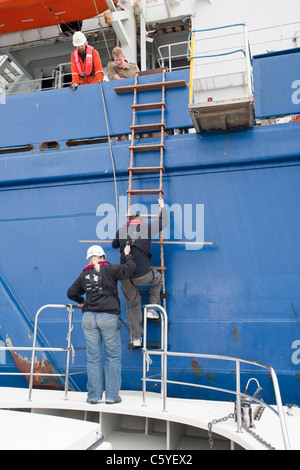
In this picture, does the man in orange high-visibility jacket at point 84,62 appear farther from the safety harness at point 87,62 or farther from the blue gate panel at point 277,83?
the blue gate panel at point 277,83

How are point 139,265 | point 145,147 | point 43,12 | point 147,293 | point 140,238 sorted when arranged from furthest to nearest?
point 43,12
point 145,147
point 147,293
point 140,238
point 139,265

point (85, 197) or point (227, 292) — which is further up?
point (85, 197)

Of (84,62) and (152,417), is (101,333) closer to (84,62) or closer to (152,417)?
(152,417)

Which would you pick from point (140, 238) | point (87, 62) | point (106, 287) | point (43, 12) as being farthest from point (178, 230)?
point (43, 12)

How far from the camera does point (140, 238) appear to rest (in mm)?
4062

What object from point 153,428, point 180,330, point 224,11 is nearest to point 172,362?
point 180,330

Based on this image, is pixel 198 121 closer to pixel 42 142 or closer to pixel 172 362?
pixel 42 142

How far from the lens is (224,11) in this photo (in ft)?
21.0

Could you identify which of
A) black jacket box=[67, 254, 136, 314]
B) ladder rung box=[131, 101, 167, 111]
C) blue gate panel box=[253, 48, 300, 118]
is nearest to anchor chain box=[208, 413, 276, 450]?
black jacket box=[67, 254, 136, 314]

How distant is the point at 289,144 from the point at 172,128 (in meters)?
1.36

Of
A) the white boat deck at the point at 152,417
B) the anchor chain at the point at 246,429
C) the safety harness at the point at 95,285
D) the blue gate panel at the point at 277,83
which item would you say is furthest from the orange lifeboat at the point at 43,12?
the anchor chain at the point at 246,429

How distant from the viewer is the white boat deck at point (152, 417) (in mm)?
2859

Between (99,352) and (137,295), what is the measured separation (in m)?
0.82

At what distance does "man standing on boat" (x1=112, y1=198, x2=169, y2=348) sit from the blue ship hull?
23 centimetres
